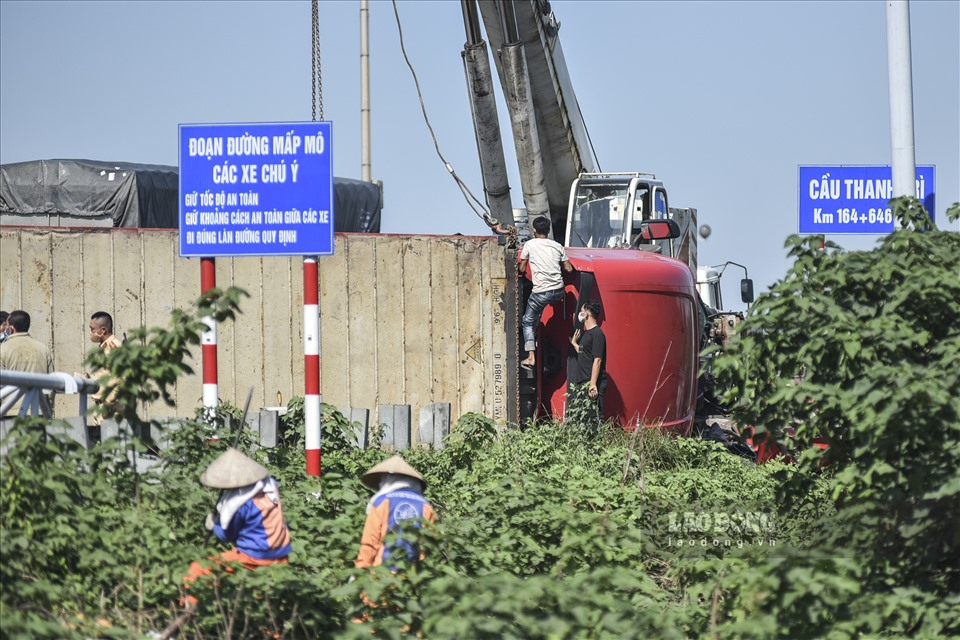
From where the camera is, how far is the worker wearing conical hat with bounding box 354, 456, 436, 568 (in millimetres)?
6398

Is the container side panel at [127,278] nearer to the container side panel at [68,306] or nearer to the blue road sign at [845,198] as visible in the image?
the container side panel at [68,306]

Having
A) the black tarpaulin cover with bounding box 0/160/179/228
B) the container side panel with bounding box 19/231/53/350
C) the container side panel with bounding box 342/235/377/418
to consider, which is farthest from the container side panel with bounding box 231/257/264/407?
the black tarpaulin cover with bounding box 0/160/179/228

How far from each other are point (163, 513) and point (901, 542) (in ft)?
12.4

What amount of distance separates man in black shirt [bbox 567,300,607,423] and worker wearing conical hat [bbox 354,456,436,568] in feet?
19.3

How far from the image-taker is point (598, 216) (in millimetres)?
17844

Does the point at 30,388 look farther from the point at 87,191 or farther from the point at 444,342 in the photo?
the point at 87,191

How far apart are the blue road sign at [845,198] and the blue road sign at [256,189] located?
461 centimetres

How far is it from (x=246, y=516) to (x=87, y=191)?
11791mm

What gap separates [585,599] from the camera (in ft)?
16.9

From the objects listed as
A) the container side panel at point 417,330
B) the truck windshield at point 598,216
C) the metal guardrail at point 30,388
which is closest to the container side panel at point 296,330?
the container side panel at point 417,330

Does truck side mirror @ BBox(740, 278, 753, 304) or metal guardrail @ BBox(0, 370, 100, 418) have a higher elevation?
truck side mirror @ BBox(740, 278, 753, 304)

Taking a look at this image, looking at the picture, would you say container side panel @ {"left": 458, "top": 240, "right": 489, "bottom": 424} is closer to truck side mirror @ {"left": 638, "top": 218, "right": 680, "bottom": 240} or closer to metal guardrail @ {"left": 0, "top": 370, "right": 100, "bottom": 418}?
truck side mirror @ {"left": 638, "top": 218, "right": 680, "bottom": 240}

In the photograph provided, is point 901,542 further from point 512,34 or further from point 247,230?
point 512,34

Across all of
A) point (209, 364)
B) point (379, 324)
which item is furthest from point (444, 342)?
point (209, 364)
